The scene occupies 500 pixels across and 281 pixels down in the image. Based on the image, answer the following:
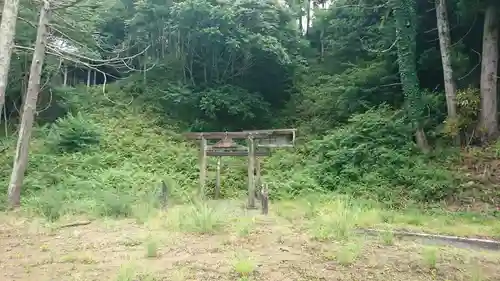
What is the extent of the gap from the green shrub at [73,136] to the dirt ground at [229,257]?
8.93 metres

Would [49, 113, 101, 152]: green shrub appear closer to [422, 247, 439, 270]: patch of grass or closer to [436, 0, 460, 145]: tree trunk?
[436, 0, 460, 145]: tree trunk

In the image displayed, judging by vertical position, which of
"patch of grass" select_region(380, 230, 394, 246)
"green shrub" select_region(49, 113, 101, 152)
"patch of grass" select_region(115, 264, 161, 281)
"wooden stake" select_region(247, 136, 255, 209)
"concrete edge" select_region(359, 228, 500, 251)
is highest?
"green shrub" select_region(49, 113, 101, 152)

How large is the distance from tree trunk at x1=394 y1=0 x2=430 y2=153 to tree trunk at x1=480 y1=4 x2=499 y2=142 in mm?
1888

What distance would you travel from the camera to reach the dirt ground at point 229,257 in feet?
15.8

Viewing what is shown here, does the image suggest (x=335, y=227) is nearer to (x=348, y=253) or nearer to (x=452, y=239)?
(x=348, y=253)

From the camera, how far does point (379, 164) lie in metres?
13.6

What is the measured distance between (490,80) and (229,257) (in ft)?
36.9

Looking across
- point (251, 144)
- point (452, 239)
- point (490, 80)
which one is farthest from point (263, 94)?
point (452, 239)

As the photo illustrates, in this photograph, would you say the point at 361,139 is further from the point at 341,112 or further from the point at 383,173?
the point at 341,112

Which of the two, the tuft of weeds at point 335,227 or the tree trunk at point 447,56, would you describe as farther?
the tree trunk at point 447,56

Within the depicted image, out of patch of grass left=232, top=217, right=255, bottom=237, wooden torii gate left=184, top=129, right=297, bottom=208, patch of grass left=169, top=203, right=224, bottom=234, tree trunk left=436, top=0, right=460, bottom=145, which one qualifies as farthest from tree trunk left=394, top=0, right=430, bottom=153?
patch of grass left=169, top=203, right=224, bottom=234

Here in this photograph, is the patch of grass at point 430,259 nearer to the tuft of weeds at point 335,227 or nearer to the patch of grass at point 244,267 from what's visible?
the tuft of weeds at point 335,227

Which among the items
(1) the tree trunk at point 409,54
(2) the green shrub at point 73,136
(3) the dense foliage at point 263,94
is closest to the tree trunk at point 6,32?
(3) the dense foliage at point 263,94

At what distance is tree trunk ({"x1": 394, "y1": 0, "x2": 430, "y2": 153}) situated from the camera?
14.6 metres
